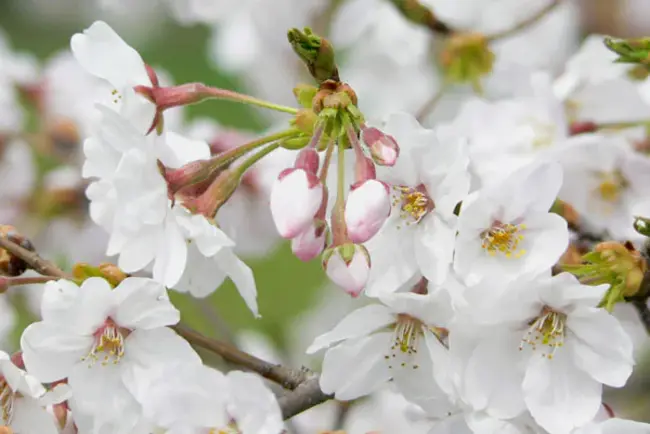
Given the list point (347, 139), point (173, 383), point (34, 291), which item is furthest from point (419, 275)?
point (34, 291)

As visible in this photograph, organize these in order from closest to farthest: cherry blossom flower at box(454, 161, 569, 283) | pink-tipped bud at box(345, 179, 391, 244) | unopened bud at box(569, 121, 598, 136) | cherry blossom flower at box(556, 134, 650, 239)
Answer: pink-tipped bud at box(345, 179, 391, 244) → cherry blossom flower at box(454, 161, 569, 283) → cherry blossom flower at box(556, 134, 650, 239) → unopened bud at box(569, 121, 598, 136)

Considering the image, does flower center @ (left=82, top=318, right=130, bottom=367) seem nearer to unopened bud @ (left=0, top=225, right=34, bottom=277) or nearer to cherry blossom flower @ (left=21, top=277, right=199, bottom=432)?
cherry blossom flower @ (left=21, top=277, right=199, bottom=432)

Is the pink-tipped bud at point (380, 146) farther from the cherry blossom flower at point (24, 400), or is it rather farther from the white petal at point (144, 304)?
the cherry blossom flower at point (24, 400)

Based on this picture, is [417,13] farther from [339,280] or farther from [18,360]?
[18,360]

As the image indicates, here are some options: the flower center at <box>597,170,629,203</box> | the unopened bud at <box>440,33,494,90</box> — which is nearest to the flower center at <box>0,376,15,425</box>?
the flower center at <box>597,170,629,203</box>

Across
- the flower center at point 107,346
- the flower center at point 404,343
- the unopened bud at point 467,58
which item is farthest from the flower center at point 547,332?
the unopened bud at point 467,58

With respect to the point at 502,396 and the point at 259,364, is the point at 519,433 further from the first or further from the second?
the point at 259,364

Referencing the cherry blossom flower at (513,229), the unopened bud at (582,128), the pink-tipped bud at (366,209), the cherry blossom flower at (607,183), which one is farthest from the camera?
the unopened bud at (582,128)
